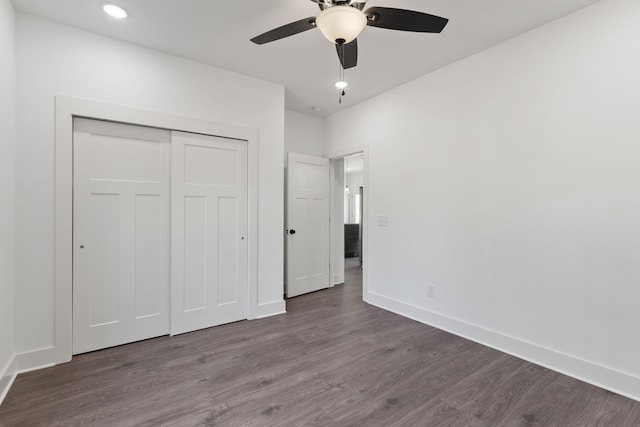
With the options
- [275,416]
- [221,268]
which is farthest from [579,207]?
[221,268]

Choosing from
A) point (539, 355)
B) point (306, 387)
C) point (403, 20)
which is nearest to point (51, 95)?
point (403, 20)

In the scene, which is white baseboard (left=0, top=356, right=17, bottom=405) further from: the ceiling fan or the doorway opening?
the doorway opening

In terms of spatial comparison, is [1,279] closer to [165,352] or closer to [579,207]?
[165,352]

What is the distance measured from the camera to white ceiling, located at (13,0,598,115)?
223 cm

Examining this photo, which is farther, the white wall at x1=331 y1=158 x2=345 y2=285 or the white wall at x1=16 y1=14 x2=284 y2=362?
the white wall at x1=331 y1=158 x2=345 y2=285

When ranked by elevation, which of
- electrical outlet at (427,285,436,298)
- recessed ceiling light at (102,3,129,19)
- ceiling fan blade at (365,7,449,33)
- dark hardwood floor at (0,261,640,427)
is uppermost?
recessed ceiling light at (102,3,129,19)

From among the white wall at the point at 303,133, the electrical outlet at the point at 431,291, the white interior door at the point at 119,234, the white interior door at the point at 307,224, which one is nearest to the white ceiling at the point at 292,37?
the white interior door at the point at 119,234

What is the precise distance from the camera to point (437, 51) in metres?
2.88

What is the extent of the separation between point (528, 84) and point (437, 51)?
2.85 ft

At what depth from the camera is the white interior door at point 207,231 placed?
304cm

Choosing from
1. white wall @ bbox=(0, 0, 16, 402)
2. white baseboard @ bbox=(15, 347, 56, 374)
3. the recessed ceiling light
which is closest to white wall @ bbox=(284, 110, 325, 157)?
the recessed ceiling light

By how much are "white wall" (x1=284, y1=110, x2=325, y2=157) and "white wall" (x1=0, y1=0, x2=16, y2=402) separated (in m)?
2.90

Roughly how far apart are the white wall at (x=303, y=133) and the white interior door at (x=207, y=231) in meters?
1.24

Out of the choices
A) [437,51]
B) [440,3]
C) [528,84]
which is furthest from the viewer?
[437,51]
